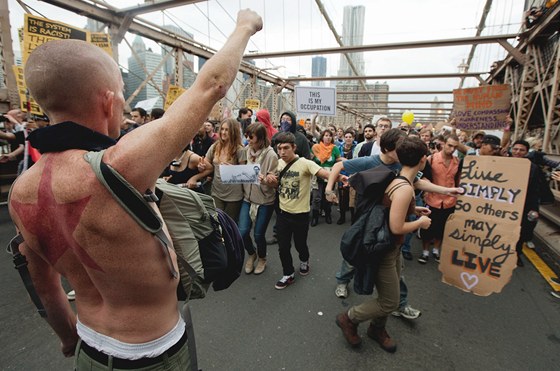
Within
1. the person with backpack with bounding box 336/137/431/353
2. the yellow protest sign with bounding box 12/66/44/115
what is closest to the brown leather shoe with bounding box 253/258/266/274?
the person with backpack with bounding box 336/137/431/353

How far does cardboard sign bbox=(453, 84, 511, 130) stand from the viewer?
6.16 m

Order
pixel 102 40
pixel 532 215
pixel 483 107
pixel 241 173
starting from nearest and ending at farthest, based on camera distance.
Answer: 1. pixel 241 173
2. pixel 532 215
3. pixel 102 40
4. pixel 483 107

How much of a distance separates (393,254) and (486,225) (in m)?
1.18

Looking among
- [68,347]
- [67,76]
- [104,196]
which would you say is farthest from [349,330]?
[67,76]

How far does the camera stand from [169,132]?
67cm

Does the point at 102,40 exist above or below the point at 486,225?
above

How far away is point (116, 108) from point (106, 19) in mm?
6996

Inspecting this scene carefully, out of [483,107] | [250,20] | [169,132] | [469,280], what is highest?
[483,107]

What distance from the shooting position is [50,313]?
1.08m

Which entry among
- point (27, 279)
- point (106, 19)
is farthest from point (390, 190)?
point (106, 19)

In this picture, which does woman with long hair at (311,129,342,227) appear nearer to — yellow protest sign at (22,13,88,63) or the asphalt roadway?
the asphalt roadway

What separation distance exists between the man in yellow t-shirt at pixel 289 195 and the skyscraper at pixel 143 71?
6.29 m

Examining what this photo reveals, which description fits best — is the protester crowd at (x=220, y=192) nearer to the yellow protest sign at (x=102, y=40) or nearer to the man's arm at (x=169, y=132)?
the man's arm at (x=169, y=132)

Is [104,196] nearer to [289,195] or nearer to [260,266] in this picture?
[289,195]
